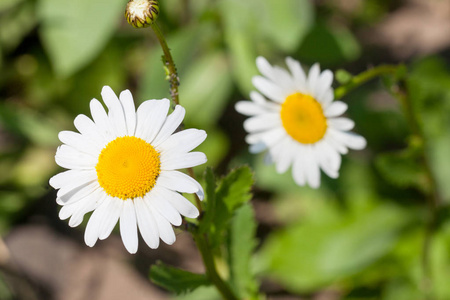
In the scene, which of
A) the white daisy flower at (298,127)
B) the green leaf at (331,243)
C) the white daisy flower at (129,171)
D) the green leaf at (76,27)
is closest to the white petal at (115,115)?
the white daisy flower at (129,171)

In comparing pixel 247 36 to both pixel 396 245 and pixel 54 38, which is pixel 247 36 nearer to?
pixel 54 38

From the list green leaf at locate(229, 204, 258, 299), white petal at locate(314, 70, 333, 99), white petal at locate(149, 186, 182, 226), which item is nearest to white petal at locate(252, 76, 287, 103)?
white petal at locate(314, 70, 333, 99)

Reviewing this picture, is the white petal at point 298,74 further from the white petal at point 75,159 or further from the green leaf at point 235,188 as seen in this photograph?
the white petal at point 75,159

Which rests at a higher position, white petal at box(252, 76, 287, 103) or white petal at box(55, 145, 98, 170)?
white petal at box(55, 145, 98, 170)

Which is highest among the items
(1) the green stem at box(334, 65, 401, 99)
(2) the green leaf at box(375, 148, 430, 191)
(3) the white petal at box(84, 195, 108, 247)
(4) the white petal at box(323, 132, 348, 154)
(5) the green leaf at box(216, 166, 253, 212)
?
(3) the white petal at box(84, 195, 108, 247)

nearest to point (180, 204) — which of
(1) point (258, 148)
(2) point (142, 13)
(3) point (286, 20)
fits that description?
(2) point (142, 13)

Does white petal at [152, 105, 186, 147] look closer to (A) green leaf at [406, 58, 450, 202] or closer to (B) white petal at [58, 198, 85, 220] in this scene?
(B) white petal at [58, 198, 85, 220]
